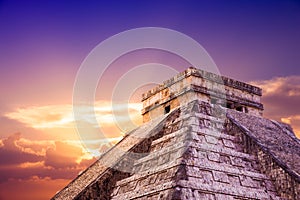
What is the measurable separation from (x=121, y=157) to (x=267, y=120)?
6.07 metres

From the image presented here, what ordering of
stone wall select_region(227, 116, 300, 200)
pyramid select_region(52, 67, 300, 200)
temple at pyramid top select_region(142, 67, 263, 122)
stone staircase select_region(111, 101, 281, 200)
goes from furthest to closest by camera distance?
temple at pyramid top select_region(142, 67, 263, 122) < stone wall select_region(227, 116, 300, 200) < pyramid select_region(52, 67, 300, 200) < stone staircase select_region(111, 101, 281, 200)

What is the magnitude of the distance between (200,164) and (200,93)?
206 inches

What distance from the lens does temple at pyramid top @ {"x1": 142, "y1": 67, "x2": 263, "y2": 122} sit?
13672 mm

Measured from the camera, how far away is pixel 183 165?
8367 mm

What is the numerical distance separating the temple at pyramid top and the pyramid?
5.12ft

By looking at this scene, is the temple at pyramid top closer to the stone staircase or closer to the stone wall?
the stone staircase

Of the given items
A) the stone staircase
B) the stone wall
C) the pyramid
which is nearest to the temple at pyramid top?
the pyramid

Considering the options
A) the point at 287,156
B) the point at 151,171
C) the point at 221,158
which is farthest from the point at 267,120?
the point at 151,171

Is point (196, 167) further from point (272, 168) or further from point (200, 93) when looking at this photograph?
point (200, 93)

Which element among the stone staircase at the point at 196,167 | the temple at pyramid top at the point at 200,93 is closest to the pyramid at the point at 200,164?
the stone staircase at the point at 196,167

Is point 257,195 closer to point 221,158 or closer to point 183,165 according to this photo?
point 221,158

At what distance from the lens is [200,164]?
8.67m

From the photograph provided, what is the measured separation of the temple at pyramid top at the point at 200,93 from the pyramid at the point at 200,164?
156 centimetres

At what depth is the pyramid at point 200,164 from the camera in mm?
8383
